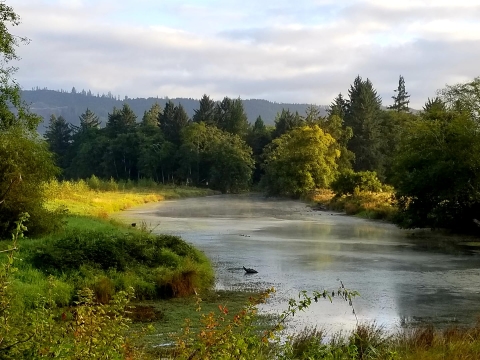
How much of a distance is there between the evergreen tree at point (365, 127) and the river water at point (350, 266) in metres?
43.6

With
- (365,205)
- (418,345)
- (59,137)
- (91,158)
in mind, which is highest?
(59,137)

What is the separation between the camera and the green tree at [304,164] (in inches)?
2667

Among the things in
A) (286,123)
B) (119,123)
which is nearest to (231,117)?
(286,123)

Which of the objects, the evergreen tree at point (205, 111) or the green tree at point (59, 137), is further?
the green tree at point (59, 137)

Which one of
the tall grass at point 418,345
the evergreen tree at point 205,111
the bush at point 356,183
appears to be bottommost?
the tall grass at point 418,345

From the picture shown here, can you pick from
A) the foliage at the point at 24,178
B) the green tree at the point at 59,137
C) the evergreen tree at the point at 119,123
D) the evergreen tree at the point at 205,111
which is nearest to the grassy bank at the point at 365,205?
the foliage at the point at 24,178

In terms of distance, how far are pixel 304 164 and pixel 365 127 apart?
1912cm

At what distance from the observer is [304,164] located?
6756 cm

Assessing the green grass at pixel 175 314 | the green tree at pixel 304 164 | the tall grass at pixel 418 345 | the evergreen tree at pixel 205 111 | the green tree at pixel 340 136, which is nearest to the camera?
the tall grass at pixel 418 345

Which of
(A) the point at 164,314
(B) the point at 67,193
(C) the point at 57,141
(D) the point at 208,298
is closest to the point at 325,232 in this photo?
(D) the point at 208,298

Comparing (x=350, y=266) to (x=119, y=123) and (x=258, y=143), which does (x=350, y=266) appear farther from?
(x=119, y=123)

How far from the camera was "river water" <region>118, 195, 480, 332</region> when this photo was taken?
1409 cm

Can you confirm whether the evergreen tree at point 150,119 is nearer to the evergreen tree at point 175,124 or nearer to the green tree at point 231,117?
the evergreen tree at point 175,124

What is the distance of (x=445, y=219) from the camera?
30.2 m
